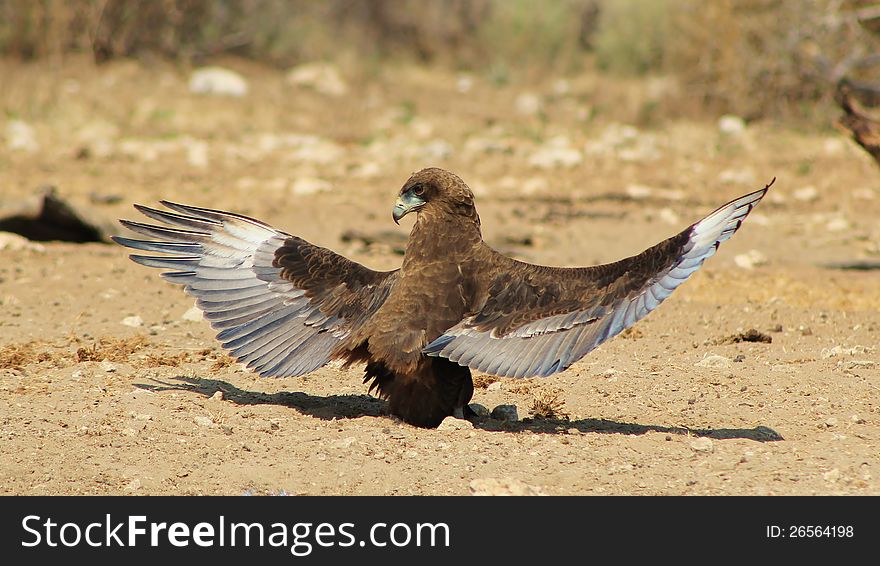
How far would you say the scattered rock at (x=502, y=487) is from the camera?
4.12 m

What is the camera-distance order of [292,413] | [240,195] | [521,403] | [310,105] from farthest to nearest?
Answer: [310,105] → [240,195] → [521,403] → [292,413]

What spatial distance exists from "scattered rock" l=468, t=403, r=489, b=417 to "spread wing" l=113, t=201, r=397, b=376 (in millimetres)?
668

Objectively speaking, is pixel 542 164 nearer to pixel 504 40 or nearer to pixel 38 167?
pixel 38 167

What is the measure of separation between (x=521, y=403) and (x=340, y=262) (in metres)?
1.07

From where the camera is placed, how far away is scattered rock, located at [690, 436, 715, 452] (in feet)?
15.3

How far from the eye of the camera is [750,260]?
8828 mm

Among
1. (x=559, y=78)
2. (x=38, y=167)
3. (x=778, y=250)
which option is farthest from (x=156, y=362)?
(x=559, y=78)

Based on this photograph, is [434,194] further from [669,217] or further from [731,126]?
[731,126]

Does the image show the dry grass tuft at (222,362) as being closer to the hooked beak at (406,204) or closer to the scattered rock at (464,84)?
the hooked beak at (406,204)

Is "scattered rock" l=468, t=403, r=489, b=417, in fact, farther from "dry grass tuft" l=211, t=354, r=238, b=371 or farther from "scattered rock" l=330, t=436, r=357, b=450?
"dry grass tuft" l=211, t=354, r=238, b=371

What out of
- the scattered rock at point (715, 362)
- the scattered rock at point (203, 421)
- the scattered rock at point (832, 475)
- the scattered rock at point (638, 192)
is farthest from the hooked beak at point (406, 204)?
the scattered rock at point (638, 192)

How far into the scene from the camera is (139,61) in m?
18.5

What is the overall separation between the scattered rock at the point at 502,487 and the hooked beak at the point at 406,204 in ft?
4.27

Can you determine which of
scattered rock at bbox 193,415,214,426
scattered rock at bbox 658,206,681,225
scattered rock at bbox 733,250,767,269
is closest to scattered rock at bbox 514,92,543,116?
scattered rock at bbox 658,206,681,225
